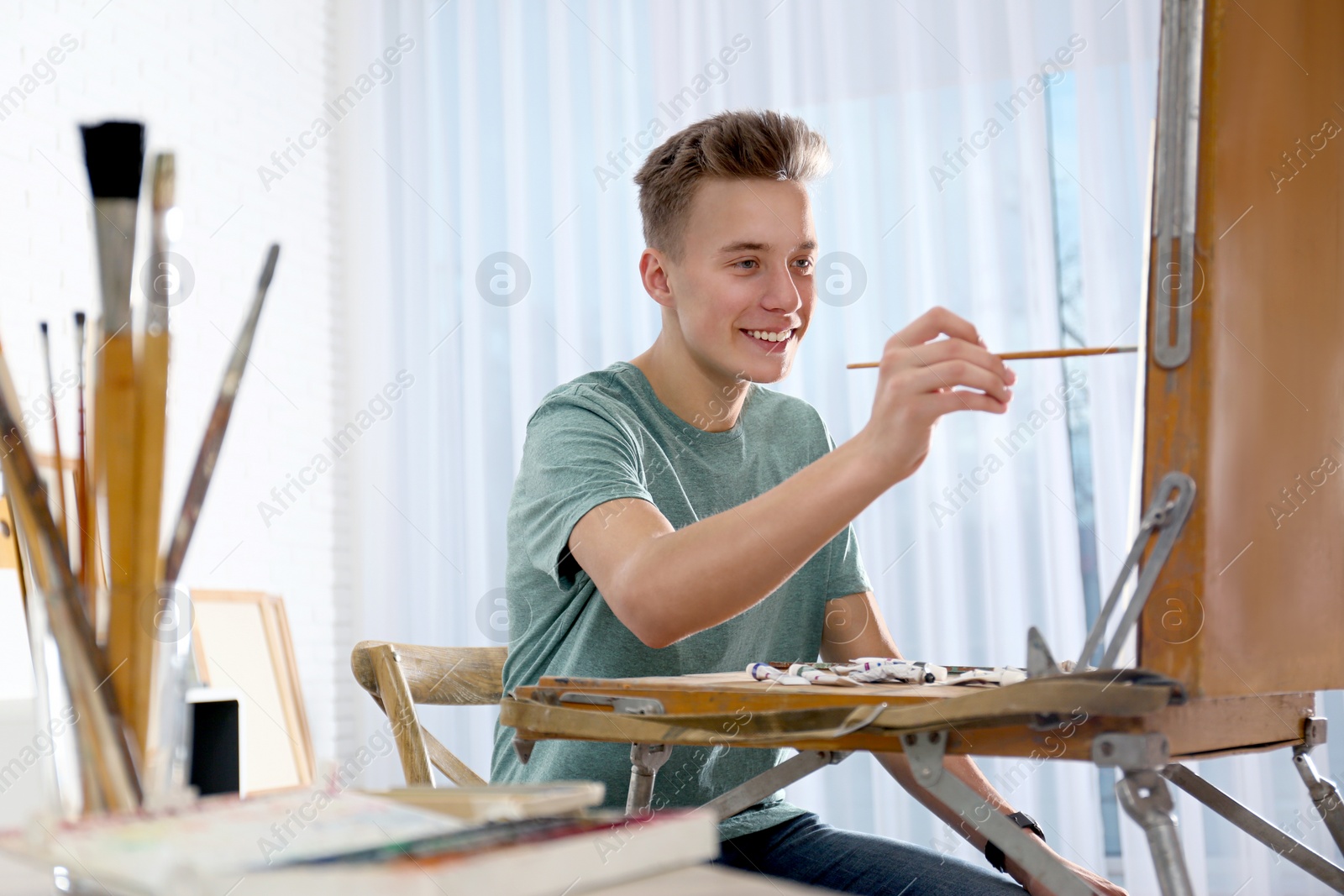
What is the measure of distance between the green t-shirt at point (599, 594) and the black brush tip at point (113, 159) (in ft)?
2.16

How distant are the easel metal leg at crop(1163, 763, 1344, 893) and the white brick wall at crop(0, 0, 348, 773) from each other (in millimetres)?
2383

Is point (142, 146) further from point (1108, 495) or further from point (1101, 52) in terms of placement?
point (1101, 52)

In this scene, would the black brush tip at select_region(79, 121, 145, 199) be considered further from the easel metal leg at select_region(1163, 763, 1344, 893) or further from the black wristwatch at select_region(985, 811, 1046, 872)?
the black wristwatch at select_region(985, 811, 1046, 872)

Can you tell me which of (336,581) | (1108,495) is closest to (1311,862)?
(1108,495)

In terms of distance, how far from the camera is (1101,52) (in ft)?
9.87

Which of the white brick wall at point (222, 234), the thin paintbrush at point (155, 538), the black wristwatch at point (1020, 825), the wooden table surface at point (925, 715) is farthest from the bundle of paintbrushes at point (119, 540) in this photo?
the white brick wall at point (222, 234)

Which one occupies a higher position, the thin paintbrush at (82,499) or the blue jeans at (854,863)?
the thin paintbrush at (82,499)

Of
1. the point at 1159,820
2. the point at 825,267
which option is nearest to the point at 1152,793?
the point at 1159,820

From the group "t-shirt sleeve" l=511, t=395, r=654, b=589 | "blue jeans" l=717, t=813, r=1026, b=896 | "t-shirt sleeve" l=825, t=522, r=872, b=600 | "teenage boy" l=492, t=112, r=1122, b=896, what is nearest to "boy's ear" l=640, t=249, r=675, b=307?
"teenage boy" l=492, t=112, r=1122, b=896

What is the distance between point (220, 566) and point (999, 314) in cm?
221

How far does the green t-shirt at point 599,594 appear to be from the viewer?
121cm

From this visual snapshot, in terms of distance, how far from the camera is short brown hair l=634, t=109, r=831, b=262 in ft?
4.74

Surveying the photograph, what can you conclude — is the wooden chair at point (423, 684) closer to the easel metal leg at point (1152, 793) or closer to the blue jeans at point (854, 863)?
the blue jeans at point (854, 863)

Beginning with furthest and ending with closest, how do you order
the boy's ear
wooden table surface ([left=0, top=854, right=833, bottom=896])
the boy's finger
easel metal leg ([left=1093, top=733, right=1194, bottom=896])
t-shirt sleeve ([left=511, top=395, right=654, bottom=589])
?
the boy's ear < t-shirt sleeve ([left=511, top=395, right=654, bottom=589]) < the boy's finger < easel metal leg ([left=1093, top=733, right=1194, bottom=896]) < wooden table surface ([left=0, top=854, right=833, bottom=896])
